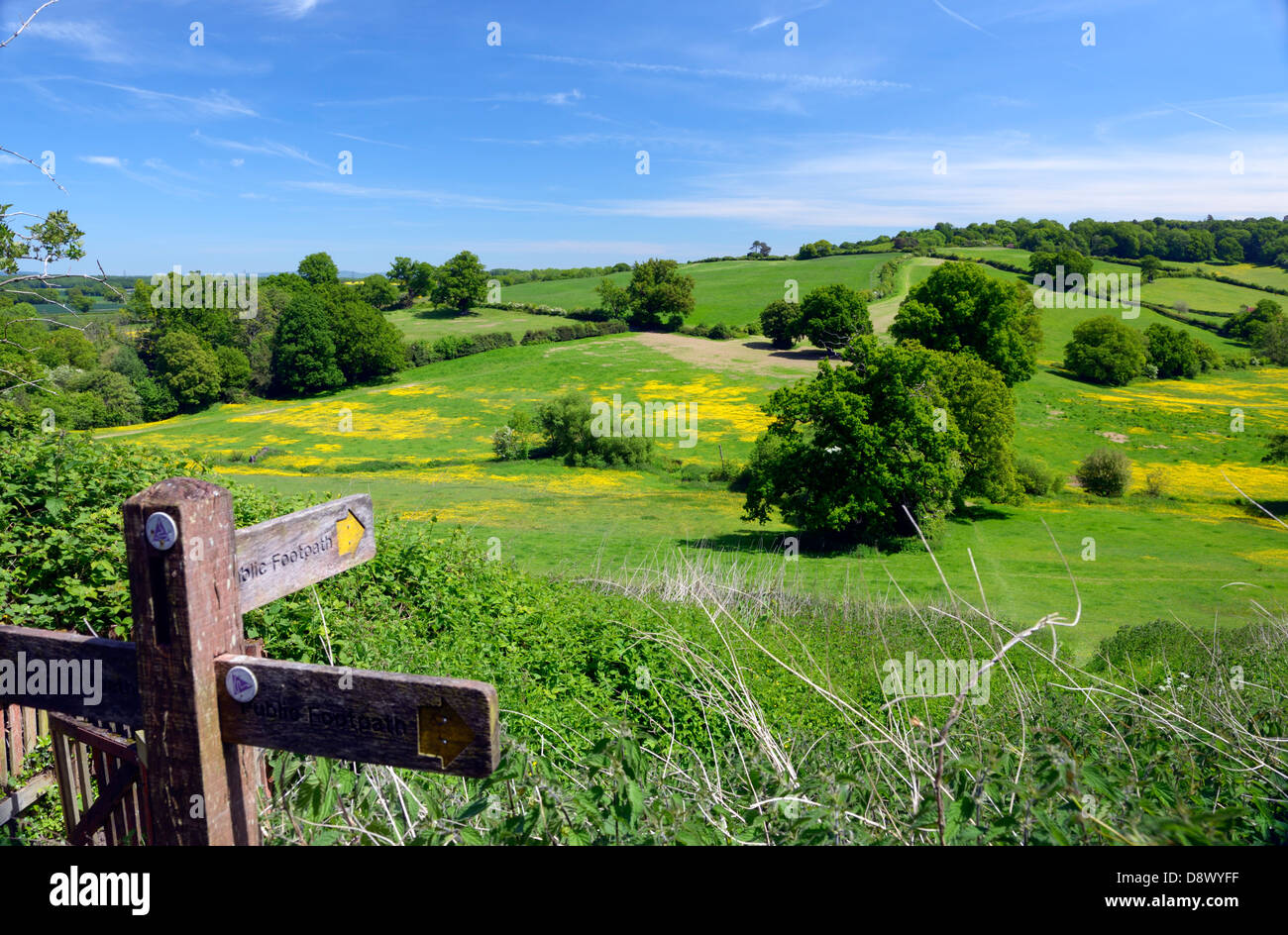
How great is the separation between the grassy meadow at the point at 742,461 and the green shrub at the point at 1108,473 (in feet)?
3.02

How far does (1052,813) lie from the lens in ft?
7.29

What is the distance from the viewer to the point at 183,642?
190 centimetres

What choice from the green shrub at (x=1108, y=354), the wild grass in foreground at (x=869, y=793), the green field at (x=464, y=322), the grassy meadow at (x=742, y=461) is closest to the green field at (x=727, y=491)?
the grassy meadow at (x=742, y=461)

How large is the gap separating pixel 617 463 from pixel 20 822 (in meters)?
38.0

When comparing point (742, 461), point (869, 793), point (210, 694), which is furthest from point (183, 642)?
point (742, 461)

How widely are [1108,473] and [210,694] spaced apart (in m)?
41.9

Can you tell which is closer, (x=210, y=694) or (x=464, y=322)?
(x=210, y=694)

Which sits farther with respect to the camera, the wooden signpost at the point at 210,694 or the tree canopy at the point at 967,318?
the tree canopy at the point at 967,318

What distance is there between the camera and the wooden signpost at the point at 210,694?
5.98 ft

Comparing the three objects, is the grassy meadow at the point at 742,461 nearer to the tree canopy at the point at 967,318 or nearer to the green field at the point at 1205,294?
the tree canopy at the point at 967,318

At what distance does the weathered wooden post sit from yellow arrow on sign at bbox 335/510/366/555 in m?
0.57

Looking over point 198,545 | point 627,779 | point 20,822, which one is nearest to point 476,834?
point 627,779

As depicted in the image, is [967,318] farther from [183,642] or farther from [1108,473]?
[183,642]
